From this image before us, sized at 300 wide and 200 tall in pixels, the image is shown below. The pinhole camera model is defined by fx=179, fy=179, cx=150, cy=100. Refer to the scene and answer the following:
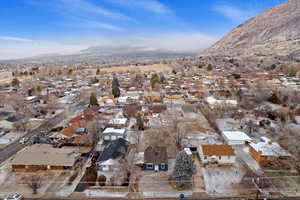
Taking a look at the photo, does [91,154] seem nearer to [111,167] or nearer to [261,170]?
[111,167]

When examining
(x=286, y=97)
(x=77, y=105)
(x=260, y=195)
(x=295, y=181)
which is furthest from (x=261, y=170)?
(x=77, y=105)

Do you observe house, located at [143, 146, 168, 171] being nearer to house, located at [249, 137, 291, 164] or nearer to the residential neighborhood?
the residential neighborhood

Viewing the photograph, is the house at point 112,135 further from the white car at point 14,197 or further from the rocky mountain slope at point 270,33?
the rocky mountain slope at point 270,33

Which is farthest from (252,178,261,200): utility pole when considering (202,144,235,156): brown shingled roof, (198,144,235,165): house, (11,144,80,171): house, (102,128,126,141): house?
(11,144,80,171): house

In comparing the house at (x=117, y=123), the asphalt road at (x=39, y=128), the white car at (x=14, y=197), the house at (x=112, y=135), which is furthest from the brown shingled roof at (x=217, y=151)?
the asphalt road at (x=39, y=128)

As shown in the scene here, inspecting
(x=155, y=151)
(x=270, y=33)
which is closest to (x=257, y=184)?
(x=155, y=151)

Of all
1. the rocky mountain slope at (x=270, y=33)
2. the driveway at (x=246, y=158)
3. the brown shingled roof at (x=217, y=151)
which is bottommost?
the driveway at (x=246, y=158)

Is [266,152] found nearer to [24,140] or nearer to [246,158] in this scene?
[246,158]

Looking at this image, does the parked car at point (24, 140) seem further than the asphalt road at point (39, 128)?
Yes
